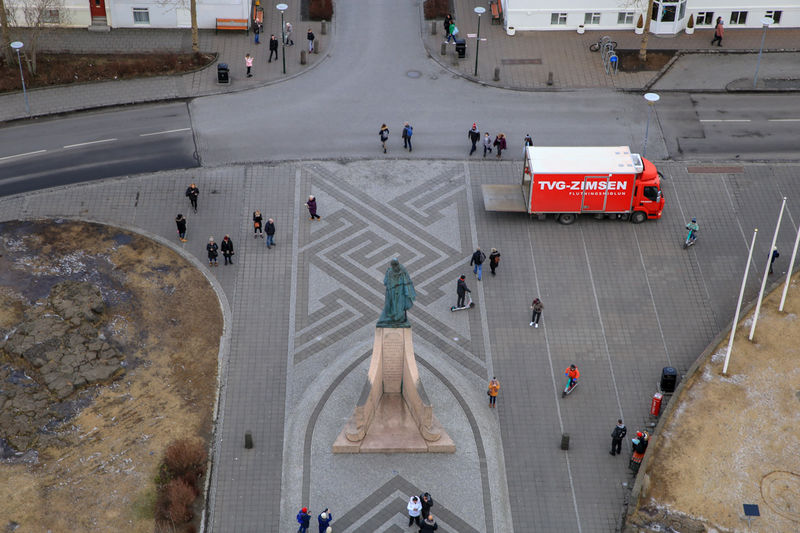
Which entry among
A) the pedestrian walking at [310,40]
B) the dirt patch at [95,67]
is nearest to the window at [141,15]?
the dirt patch at [95,67]

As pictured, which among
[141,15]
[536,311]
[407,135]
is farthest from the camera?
[141,15]

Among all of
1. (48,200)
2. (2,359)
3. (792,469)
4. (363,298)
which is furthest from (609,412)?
(48,200)

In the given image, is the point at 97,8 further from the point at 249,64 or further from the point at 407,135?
the point at 407,135

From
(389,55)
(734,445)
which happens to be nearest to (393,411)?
(734,445)

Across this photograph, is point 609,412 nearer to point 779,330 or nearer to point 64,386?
point 779,330

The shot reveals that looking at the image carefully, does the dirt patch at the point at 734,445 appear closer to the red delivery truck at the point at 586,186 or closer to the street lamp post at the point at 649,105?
the red delivery truck at the point at 586,186

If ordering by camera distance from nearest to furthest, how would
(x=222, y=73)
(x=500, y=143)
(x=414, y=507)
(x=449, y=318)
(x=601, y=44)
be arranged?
(x=414, y=507), (x=449, y=318), (x=500, y=143), (x=222, y=73), (x=601, y=44)
